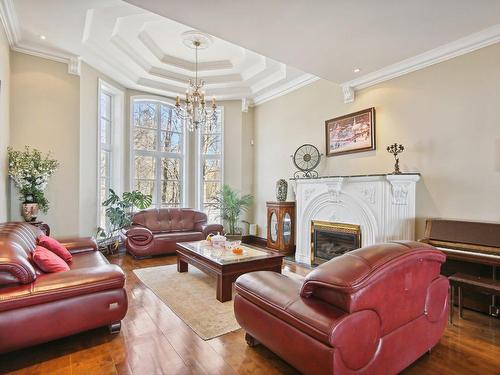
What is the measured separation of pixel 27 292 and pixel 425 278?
107 inches

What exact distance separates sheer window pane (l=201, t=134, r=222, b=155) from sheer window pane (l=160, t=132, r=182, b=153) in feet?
1.91

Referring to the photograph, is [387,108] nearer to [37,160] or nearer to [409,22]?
[409,22]

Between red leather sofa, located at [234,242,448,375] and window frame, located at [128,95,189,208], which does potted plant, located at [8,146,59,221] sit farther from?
red leather sofa, located at [234,242,448,375]

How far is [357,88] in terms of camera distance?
15.0 feet

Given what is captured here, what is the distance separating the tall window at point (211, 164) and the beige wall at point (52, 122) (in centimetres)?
275

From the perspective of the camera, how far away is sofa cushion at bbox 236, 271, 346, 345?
144 cm

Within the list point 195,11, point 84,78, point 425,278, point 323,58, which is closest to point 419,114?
point 323,58

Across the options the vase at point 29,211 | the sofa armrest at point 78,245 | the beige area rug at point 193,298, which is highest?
the vase at point 29,211

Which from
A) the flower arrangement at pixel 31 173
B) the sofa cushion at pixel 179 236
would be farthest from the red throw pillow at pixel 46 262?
the sofa cushion at pixel 179 236

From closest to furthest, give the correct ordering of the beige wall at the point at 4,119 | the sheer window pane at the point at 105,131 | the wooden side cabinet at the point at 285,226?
the beige wall at the point at 4,119 < the wooden side cabinet at the point at 285,226 < the sheer window pane at the point at 105,131

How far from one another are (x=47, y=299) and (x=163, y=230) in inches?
146

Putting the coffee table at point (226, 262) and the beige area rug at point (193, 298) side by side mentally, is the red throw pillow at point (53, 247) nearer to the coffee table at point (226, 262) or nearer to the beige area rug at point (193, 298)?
the beige area rug at point (193, 298)

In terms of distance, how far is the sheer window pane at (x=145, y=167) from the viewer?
20.3ft

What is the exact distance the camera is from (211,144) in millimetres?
6941
